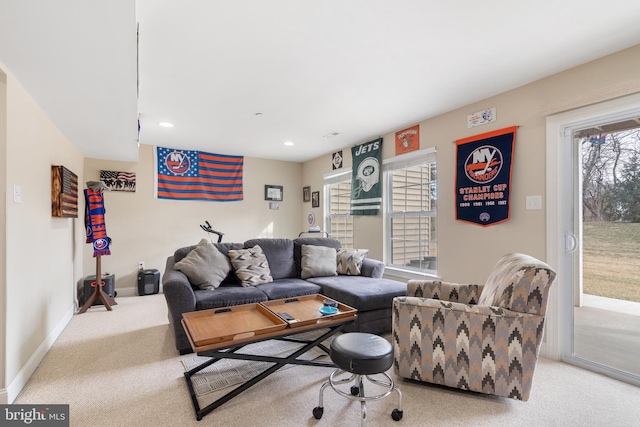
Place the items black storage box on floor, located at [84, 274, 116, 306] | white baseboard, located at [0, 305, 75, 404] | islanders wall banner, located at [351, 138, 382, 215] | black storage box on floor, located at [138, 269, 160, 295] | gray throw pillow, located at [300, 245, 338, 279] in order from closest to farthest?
white baseboard, located at [0, 305, 75, 404] → gray throw pillow, located at [300, 245, 338, 279] → black storage box on floor, located at [84, 274, 116, 306] → islanders wall banner, located at [351, 138, 382, 215] → black storage box on floor, located at [138, 269, 160, 295]

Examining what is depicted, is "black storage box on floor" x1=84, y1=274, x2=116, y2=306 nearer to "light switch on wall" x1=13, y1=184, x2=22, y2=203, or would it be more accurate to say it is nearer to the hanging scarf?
the hanging scarf

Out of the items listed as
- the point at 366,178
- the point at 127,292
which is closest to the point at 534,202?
the point at 366,178

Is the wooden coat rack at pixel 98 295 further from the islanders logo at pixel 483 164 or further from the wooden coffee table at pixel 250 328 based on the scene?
the islanders logo at pixel 483 164

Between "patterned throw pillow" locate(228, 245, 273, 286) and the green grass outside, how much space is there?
116 inches

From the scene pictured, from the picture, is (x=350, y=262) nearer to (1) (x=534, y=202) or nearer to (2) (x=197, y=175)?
(1) (x=534, y=202)

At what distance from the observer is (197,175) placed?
17.5 ft

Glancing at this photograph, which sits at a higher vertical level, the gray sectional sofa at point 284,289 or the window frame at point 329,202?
the window frame at point 329,202

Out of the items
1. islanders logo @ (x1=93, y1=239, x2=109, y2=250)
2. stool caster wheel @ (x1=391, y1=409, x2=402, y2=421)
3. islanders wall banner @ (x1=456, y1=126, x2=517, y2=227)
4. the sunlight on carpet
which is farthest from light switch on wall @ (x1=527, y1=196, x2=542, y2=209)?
islanders logo @ (x1=93, y1=239, x2=109, y2=250)

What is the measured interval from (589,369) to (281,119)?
3.72 m

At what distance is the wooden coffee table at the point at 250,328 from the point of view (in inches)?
70.7

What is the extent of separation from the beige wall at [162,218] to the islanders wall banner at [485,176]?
368 cm

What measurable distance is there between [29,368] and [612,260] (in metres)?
4.44

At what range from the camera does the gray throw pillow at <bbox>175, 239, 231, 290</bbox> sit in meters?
3.08

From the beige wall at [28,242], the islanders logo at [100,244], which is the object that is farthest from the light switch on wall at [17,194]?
the islanders logo at [100,244]
